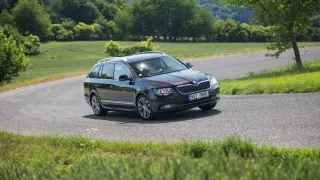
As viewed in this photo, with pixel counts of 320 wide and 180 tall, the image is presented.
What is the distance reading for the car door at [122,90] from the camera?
15.4 meters

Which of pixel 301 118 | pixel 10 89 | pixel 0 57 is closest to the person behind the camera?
pixel 301 118

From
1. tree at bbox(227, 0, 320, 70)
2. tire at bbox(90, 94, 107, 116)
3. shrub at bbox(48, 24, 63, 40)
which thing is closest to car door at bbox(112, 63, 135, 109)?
tire at bbox(90, 94, 107, 116)

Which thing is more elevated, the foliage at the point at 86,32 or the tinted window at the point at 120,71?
the tinted window at the point at 120,71

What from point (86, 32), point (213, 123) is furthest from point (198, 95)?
point (86, 32)

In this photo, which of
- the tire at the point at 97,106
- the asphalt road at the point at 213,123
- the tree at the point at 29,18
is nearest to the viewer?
the asphalt road at the point at 213,123

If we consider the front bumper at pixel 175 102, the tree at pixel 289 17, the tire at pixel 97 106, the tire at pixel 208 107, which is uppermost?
the tree at pixel 289 17

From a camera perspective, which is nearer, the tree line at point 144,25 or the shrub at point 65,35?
the tree line at point 144,25

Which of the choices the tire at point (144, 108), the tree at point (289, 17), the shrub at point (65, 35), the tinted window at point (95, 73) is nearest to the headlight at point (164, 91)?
the tire at point (144, 108)

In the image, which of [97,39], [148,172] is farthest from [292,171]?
[97,39]

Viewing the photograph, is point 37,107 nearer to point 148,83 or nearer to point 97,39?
point 148,83

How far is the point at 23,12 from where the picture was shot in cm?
14162

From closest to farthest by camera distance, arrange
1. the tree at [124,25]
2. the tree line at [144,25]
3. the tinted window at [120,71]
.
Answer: the tinted window at [120,71] → the tree line at [144,25] → the tree at [124,25]

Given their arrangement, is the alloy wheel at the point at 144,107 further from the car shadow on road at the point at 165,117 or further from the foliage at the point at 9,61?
the foliage at the point at 9,61

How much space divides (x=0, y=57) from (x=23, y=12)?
100592 millimetres
